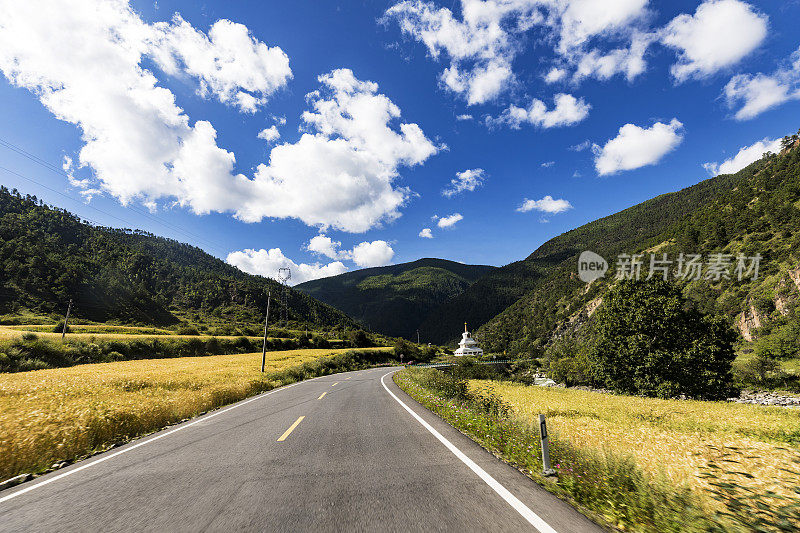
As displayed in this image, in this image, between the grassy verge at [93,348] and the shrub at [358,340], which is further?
the shrub at [358,340]

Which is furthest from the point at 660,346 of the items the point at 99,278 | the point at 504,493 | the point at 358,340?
the point at 99,278

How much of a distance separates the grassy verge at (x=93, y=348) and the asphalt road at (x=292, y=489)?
111ft

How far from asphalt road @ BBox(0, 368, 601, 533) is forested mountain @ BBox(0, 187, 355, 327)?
341 feet

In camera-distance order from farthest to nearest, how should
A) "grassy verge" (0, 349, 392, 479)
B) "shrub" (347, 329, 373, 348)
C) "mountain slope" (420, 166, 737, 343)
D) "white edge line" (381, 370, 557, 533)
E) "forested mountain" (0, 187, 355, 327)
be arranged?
"mountain slope" (420, 166, 737, 343), "shrub" (347, 329, 373, 348), "forested mountain" (0, 187, 355, 327), "grassy verge" (0, 349, 392, 479), "white edge line" (381, 370, 557, 533)

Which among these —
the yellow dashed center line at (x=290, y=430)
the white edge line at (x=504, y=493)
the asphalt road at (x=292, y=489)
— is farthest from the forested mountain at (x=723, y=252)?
the yellow dashed center line at (x=290, y=430)

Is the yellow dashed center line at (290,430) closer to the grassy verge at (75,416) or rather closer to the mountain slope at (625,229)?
the grassy verge at (75,416)

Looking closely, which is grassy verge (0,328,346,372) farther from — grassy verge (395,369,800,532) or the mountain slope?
the mountain slope

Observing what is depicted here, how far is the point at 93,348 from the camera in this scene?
35.7 metres

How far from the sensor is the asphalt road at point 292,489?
3344mm

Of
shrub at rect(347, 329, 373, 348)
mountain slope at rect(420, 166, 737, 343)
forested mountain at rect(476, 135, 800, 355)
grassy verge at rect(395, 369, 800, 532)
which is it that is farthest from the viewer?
mountain slope at rect(420, 166, 737, 343)

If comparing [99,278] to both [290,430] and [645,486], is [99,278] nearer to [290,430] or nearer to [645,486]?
[290,430]

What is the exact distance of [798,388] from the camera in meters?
36.8

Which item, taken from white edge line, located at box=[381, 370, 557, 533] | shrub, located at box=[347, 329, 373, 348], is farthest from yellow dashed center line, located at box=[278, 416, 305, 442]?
shrub, located at box=[347, 329, 373, 348]

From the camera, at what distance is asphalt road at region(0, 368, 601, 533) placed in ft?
11.0
